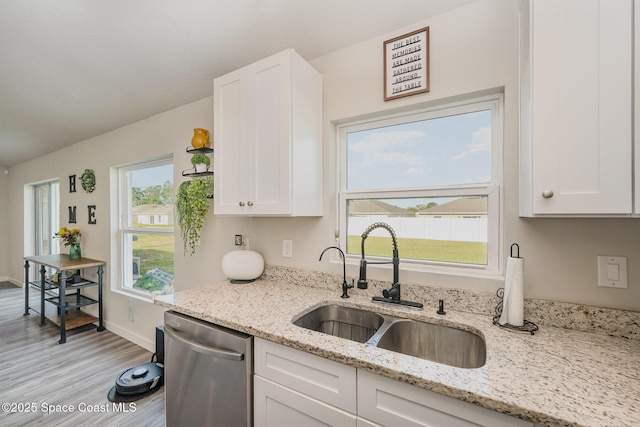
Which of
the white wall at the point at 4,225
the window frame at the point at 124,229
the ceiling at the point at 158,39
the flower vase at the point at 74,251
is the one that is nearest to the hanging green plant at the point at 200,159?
the ceiling at the point at 158,39

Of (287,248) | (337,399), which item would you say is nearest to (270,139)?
(287,248)

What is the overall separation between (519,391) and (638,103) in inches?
36.4

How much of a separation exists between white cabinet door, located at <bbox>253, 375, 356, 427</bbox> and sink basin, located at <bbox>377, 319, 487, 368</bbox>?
30 centimetres

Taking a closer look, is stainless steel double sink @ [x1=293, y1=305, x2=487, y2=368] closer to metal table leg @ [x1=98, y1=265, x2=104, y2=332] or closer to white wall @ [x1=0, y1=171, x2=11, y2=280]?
metal table leg @ [x1=98, y1=265, x2=104, y2=332]

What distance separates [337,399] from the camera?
955 millimetres

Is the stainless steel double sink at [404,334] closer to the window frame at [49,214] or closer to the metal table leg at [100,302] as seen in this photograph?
the metal table leg at [100,302]

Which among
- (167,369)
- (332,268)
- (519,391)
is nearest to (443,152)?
(332,268)

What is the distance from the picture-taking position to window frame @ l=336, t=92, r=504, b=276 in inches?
52.6

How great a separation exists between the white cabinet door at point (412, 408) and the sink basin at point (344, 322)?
481 mm

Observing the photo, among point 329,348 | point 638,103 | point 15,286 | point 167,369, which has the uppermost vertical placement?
point 638,103

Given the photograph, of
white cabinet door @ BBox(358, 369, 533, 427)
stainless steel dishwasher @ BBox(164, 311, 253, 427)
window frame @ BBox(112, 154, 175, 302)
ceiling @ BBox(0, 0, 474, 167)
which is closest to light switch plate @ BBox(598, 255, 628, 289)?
white cabinet door @ BBox(358, 369, 533, 427)

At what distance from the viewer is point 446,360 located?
3.92 feet

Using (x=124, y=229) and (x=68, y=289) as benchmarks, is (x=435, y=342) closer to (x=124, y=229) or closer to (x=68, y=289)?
(x=124, y=229)

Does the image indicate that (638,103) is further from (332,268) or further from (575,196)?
(332,268)
